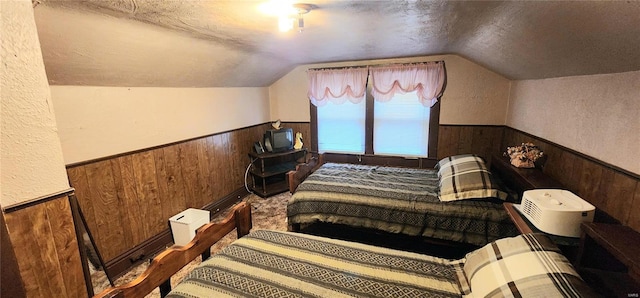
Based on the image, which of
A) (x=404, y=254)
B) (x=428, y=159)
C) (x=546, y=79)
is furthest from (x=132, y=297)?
(x=428, y=159)

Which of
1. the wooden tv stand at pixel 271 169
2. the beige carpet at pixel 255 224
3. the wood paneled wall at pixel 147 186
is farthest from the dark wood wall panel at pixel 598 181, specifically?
the wood paneled wall at pixel 147 186

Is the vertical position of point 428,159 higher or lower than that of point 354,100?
lower

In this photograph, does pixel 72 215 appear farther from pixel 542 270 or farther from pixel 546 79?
pixel 546 79

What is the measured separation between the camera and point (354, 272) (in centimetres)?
136

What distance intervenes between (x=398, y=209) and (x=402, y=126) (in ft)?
6.02

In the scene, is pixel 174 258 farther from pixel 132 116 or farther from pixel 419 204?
Result: pixel 419 204

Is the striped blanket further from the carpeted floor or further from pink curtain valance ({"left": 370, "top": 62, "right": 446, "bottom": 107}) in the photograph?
pink curtain valance ({"left": 370, "top": 62, "right": 446, "bottom": 107})

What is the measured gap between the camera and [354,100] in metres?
3.88

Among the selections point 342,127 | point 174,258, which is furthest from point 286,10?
point 342,127

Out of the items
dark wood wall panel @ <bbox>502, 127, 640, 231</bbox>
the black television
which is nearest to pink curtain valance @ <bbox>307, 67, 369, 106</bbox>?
the black television

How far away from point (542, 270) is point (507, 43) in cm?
169

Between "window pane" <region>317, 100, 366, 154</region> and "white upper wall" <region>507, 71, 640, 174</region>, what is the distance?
2.06 meters

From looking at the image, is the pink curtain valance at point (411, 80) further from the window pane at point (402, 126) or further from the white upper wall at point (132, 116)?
the white upper wall at point (132, 116)

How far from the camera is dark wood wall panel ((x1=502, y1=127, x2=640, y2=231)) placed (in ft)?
4.47
